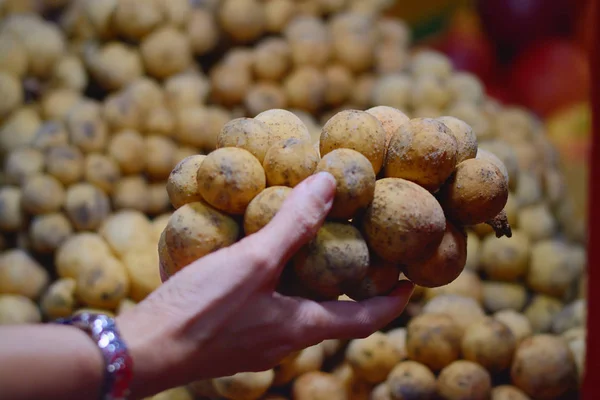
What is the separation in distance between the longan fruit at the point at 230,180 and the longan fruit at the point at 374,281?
10.0 inches

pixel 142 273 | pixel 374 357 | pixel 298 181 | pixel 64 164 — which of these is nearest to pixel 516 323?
pixel 374 357

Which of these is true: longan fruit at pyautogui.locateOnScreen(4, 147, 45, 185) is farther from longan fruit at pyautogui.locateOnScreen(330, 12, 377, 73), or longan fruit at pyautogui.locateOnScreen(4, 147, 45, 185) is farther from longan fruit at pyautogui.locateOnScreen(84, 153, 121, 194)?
longan fruit at pyautogui.locateOnScreen(330, 12, 377, 73)

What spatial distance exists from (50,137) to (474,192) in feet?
5.41

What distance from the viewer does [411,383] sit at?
1.53m

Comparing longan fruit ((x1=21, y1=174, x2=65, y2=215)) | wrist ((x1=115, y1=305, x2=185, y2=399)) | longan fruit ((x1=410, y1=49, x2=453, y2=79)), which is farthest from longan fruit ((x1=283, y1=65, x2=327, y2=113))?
→ wrist ((x1=115, y1=305, x2=185, y2=399))

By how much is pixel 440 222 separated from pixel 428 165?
0.11m

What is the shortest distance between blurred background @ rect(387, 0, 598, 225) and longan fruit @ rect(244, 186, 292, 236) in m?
2.97

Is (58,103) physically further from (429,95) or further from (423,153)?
(423,153)

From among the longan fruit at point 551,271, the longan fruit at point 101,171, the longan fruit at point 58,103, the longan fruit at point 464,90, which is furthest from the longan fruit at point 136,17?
the longan fruit at point 551,271

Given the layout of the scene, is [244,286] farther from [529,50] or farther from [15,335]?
[529,50]

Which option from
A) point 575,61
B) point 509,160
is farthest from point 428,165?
point 575,61

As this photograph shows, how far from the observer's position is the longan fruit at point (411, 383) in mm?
1522

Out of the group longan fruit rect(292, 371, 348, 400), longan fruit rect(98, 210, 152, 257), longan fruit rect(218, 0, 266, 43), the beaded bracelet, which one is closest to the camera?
the beaded bracelet

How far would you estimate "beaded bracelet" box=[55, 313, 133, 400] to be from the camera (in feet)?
2.97
